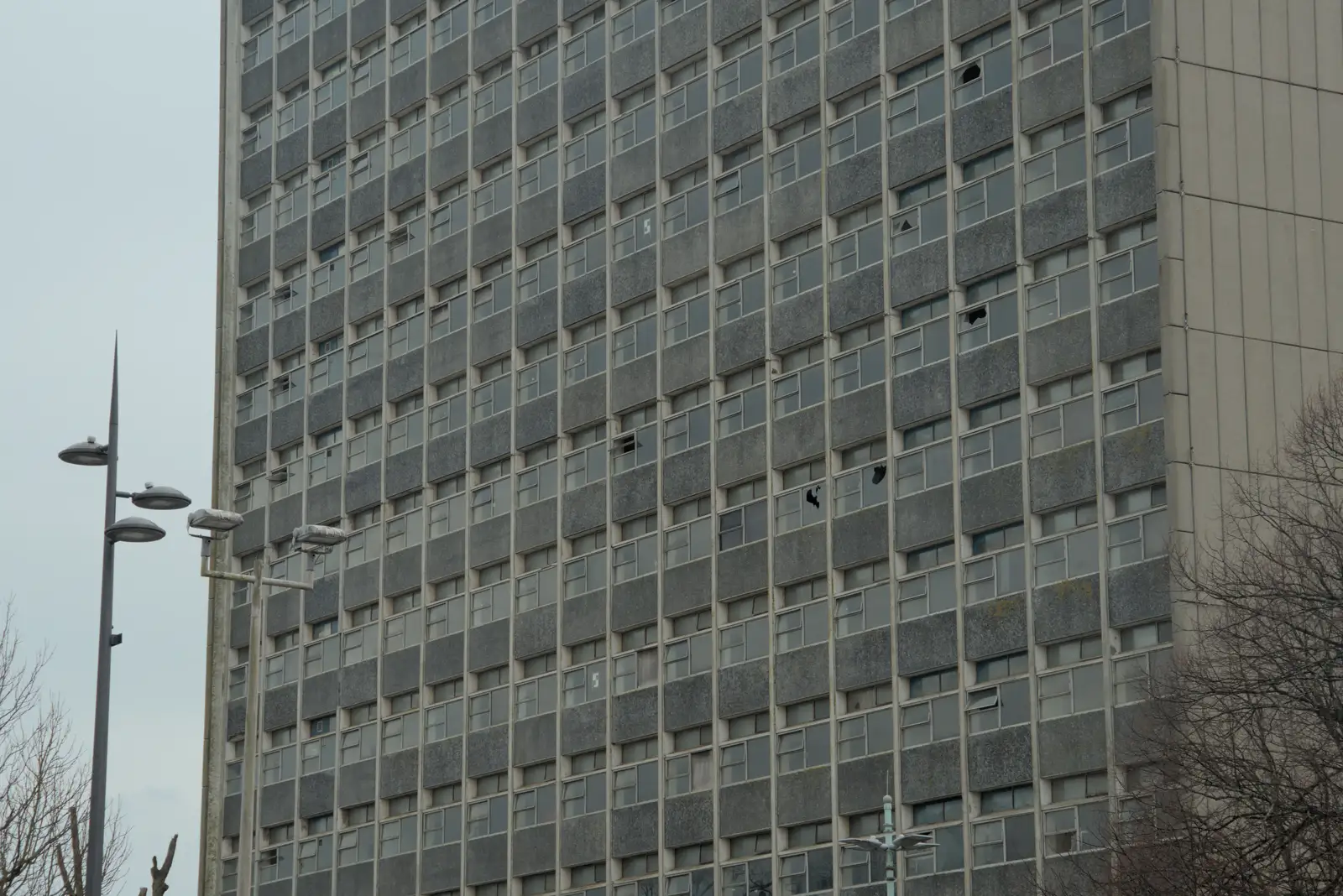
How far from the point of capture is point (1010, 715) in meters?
61.2

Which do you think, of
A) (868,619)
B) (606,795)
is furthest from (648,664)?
(868,619)

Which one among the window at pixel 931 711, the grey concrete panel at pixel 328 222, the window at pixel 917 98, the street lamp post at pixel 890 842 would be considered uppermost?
the grey concrete panel at pixel 328 222

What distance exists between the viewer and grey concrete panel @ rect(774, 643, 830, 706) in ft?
219

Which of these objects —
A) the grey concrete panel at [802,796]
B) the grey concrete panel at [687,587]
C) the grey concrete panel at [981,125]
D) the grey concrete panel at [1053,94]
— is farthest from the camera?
the grey concrete panel at [687,587]

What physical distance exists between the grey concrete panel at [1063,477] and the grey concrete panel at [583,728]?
16.7 metres

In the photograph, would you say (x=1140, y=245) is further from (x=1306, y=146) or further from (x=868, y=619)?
(x=868, y=619)

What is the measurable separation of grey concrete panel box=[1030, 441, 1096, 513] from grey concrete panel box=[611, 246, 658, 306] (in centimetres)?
1643

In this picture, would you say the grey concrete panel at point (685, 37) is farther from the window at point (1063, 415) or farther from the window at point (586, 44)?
the window at point (1063, 415)

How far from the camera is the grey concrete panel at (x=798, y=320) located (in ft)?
226

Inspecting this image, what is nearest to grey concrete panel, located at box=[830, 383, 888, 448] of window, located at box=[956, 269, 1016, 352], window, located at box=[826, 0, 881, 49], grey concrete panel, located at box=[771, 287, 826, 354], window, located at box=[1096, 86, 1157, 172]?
grey concrete panel, located at box=[771, 287, 826, 354]

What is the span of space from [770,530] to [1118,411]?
1189 cm

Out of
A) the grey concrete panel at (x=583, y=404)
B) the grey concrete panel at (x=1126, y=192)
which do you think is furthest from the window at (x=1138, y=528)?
the grey concrete panel at (x=583, y=404)

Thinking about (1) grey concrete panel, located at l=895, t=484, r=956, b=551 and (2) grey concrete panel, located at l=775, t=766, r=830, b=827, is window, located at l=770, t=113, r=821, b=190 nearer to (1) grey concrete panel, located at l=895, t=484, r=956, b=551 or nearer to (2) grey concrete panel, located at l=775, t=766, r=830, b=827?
(1) grey concrete panel, located at l=895, t=484, r=956, b=551

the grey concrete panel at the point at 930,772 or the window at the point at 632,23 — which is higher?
the window at the point at 632,23
